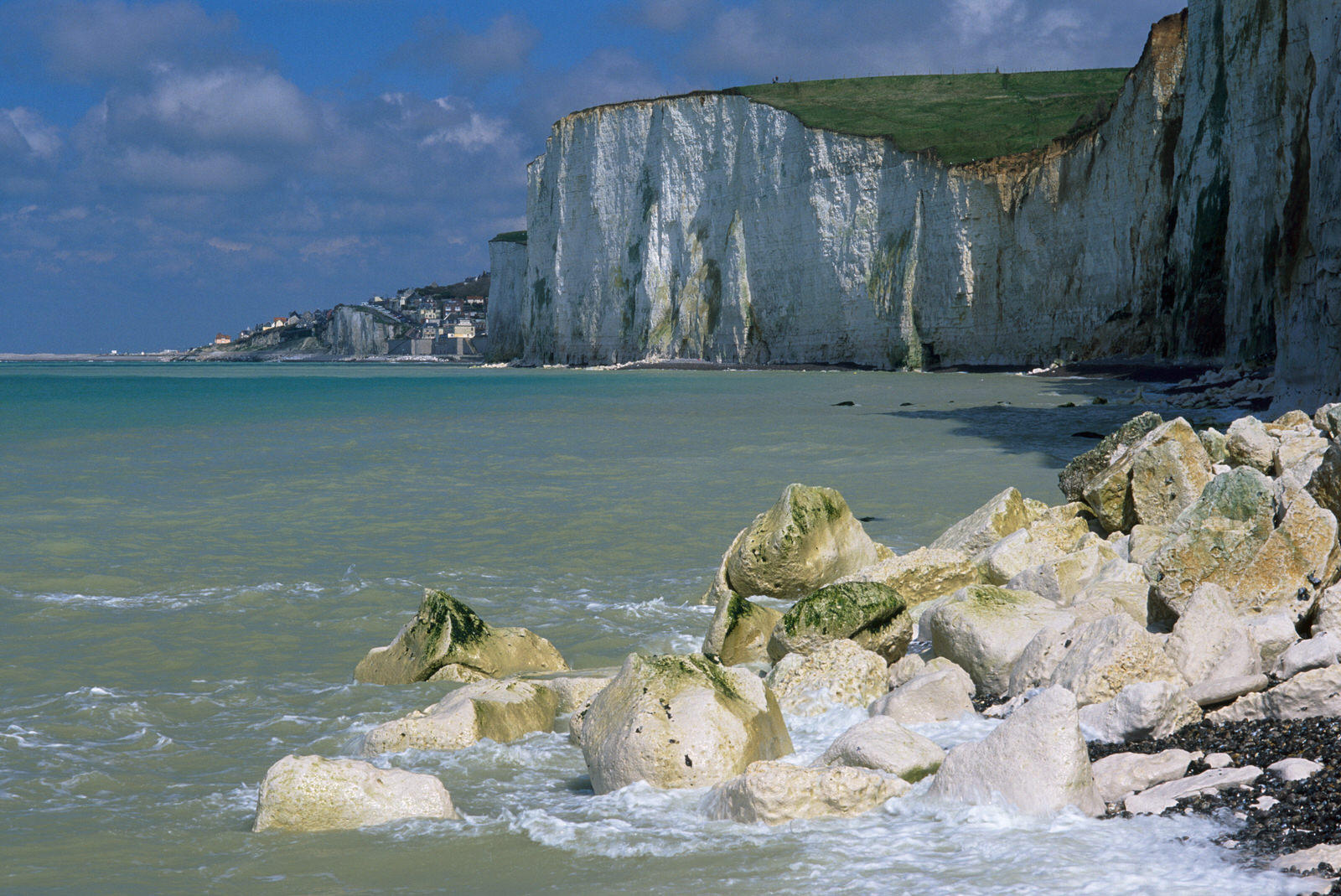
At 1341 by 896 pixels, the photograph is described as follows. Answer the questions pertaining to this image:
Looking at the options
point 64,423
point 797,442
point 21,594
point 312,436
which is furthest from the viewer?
point 64,423

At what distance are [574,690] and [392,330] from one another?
5019 inches

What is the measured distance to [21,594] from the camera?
7754 mm

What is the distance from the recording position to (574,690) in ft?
17.0

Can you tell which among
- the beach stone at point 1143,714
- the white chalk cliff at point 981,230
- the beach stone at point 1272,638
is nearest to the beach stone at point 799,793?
the beach stone at point 1143,714

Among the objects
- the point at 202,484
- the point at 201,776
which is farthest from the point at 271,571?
the point at 202,484

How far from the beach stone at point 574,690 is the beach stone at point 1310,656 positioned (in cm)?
270

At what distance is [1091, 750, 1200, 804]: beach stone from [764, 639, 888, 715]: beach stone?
1356 mm

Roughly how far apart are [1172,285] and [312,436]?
81.1 feet

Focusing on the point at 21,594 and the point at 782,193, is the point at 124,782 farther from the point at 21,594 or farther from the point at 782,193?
the point at 782,193

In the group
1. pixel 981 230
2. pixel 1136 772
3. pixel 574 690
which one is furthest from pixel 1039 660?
pixel 981 230

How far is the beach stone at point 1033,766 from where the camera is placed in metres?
3.50

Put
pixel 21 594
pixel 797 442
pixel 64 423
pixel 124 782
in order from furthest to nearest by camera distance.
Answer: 1. pixel 64 423
2. pixel 797 442
3. pixel 21 594
4. pixel 124 782

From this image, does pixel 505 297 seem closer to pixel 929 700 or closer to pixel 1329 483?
pixel 1329 483

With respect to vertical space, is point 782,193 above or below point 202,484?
above
